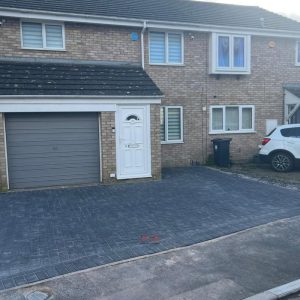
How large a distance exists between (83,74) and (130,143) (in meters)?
2.77

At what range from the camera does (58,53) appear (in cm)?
1180

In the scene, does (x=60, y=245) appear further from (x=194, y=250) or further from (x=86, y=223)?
(x=194, y=250)

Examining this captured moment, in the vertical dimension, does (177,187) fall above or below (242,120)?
below

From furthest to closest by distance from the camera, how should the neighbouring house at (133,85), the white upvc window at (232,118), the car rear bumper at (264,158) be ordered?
the white upvc window at (232,118) → the car rear bumper at (264,158) → the neighbouring house at (133,85)

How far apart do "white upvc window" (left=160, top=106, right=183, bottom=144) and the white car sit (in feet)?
11.2

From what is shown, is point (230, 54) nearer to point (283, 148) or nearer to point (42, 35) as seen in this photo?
point (283, 148)

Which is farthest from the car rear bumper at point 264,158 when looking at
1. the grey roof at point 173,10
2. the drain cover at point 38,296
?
the drain cover at point 38,296

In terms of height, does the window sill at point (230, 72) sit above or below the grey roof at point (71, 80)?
above

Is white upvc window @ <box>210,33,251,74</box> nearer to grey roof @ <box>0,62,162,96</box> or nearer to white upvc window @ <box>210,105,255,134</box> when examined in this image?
white upvc window @ <box>210,105,255,134</box>

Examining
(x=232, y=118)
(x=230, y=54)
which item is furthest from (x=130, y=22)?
(x=232, y=118)

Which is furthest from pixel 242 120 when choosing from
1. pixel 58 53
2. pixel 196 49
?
pixel 58 53

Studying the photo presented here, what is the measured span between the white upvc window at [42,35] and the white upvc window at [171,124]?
463 centimetres

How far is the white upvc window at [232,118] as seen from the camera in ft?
47.1

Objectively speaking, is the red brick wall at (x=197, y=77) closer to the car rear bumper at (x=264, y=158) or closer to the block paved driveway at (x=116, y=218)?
the car rear bumper at (x=264, y=158)
